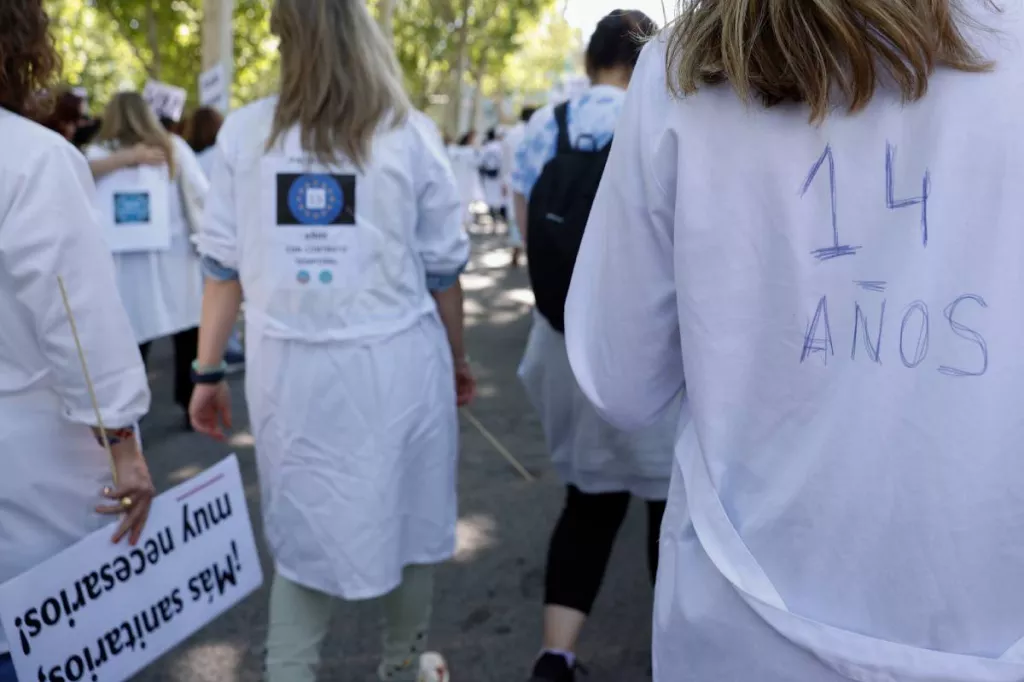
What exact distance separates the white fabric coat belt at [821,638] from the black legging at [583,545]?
1.55 meters

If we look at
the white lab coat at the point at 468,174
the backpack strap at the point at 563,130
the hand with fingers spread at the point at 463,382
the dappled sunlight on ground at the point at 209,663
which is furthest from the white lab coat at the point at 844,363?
the white lab coat at the point at 468,174

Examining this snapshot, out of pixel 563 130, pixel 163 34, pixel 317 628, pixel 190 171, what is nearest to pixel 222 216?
pixel 563 130

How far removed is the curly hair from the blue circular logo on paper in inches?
24.9

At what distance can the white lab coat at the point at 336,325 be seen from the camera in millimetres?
2512

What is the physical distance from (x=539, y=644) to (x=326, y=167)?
1.81 meters

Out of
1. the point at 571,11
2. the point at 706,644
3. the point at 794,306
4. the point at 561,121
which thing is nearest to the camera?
the point at 794,306

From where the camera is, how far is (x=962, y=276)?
1.18 metres

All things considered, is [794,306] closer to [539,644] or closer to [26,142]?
[26,142]

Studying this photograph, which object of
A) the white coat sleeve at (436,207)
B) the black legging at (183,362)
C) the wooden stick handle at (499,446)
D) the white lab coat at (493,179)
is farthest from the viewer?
the white lab coat at (493,179)

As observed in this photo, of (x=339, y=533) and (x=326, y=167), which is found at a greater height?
(x=326, y=167)

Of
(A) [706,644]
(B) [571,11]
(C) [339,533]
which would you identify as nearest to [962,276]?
(A) [706,644]

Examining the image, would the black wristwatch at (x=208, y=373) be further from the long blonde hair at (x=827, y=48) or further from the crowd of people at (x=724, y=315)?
the long blonde hair at (x=827, y=48)

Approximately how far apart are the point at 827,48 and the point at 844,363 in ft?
1.20

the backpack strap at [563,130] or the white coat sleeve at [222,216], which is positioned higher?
the backpack strap at [563,130]
